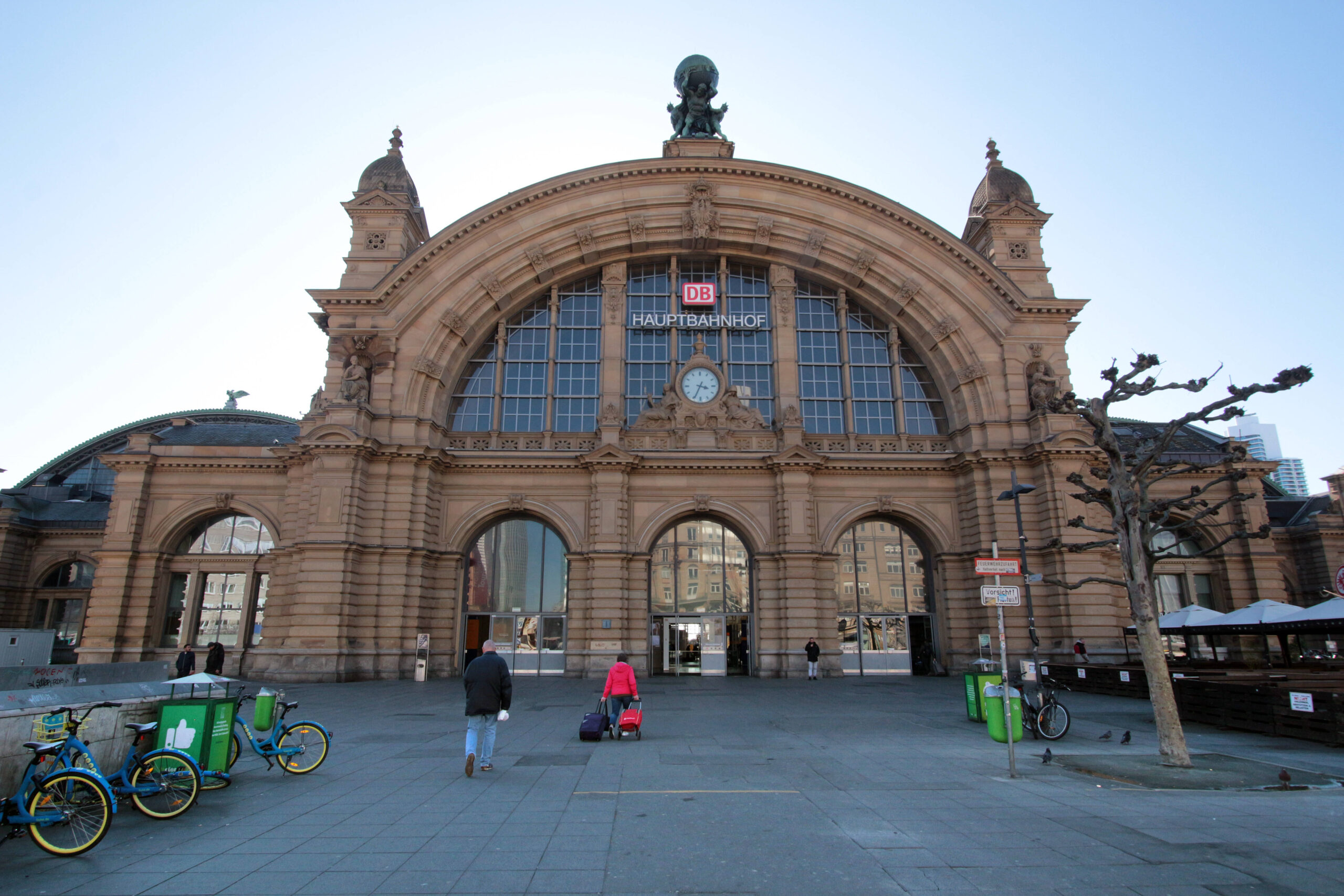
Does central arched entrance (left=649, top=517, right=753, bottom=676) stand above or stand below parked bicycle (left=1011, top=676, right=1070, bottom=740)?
above

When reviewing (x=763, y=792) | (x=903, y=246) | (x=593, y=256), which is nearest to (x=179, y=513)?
(x=593, y=256)

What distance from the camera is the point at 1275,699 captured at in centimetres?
1609

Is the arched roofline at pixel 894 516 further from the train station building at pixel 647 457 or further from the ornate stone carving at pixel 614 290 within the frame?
the ornate stone carving at pixel 614 290

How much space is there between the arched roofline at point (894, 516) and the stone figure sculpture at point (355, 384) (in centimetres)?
2116

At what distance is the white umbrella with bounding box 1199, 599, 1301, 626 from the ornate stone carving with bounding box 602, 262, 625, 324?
2730 cm

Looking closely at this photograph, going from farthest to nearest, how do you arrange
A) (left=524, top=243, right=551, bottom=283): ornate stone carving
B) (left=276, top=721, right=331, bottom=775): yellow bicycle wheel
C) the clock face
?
(left=524, top=243, right=551, bottom=283): ornate stone carving, the clock face, (left=276, top=721, right=331, bottom=775): yellow bicycle wheel

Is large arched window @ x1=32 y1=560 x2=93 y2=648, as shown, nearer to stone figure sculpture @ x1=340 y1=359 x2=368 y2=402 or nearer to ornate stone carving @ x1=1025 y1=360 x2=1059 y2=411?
stone figure sculpture @ x1=340 y1=359 x2=368 y2=402

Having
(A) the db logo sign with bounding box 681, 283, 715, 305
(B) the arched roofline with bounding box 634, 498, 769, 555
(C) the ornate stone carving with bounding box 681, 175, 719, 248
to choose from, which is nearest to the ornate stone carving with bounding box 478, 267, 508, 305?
(A) the db logo sign with bounding box 681, 283, 715, 305

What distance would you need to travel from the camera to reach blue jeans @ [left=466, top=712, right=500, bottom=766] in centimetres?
1150

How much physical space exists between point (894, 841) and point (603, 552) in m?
25.0

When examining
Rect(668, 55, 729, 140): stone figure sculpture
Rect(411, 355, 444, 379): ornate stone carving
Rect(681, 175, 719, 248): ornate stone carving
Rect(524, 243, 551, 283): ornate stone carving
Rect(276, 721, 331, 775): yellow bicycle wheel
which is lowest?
Rect(276, 721, 331, 775): yellow bicycle wheel

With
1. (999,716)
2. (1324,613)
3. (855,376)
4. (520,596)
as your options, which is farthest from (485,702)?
(855,376)

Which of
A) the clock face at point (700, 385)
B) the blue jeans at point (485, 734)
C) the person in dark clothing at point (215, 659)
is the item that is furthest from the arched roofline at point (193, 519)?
the blue jeans at point (485, 734)

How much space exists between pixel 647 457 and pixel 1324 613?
76.7 ft
